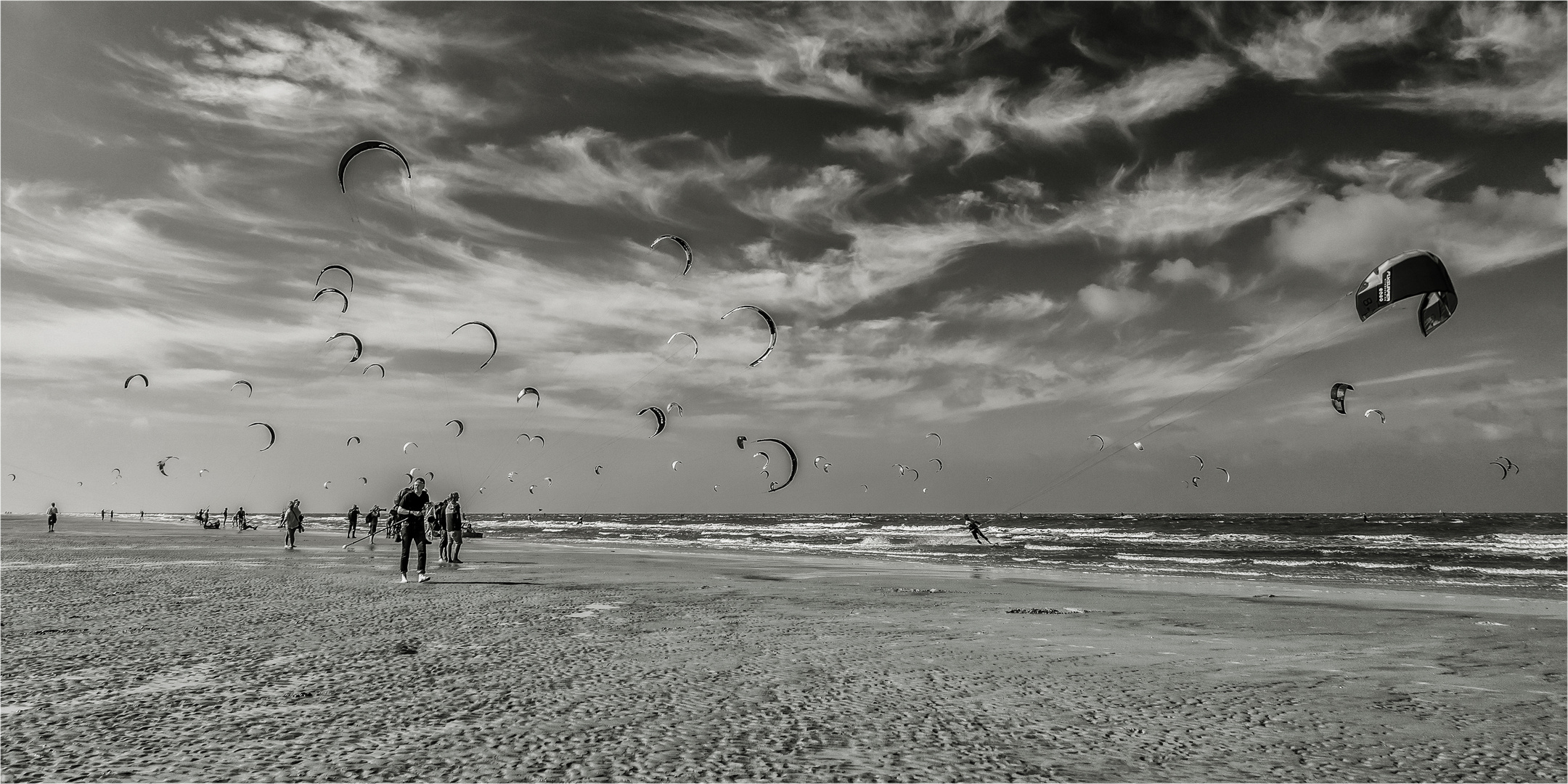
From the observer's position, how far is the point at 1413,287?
420 inches

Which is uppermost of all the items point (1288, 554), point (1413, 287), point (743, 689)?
point (1413, 287)

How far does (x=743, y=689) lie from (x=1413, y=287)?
966cm

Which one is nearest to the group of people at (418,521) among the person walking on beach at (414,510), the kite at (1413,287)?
the person walking on beach at (414,510)

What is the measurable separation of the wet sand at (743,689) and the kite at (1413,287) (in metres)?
4.45

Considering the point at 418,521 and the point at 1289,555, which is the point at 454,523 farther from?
the point at 1289,555

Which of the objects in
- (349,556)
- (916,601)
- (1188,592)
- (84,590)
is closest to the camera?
(84,590)

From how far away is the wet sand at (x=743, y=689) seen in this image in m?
5.36

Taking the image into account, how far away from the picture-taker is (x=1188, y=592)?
62.1 feet

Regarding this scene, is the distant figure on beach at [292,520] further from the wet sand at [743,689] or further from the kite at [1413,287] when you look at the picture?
the kite at [1413,287]

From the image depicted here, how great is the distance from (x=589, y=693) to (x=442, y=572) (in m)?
14.3

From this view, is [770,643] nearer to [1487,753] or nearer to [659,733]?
[659,733]

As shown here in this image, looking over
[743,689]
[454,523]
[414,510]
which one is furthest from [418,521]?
[743,689]

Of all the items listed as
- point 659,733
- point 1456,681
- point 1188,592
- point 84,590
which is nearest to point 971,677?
point 659,733

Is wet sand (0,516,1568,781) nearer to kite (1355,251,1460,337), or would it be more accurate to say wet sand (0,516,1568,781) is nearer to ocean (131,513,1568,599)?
kite (1355,251,1460,337)
